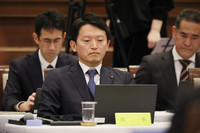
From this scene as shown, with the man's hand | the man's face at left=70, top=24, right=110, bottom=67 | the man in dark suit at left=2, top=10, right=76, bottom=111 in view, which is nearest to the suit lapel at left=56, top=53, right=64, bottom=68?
the man in dark suit at left=2, top=10, right=76, bottom=111

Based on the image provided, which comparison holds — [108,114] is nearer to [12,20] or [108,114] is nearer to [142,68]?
[142,68]

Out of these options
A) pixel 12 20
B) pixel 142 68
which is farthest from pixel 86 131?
pixel 12 20

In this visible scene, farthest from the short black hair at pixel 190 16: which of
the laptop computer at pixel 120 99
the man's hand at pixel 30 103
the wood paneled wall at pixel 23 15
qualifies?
the wood paneled wall at pixel 23 15

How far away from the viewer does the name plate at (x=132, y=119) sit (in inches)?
55.2

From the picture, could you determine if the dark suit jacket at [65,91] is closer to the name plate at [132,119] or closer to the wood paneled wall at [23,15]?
the name plate at [132,119]

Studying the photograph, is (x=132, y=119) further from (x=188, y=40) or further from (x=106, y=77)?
(x=188, y=40)

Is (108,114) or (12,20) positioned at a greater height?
(12,20)

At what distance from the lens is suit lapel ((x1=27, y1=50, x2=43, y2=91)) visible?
116 inches

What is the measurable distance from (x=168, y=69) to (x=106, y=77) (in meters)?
0.84

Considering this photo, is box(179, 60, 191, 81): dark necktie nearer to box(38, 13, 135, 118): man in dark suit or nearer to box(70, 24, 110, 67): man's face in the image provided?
box(38, 13, 135, 118): man in dark suit

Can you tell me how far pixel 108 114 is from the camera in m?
1.54

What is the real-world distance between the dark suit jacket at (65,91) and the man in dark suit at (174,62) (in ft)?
2.40

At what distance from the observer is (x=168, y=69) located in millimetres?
2818

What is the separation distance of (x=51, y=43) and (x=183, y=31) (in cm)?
105
